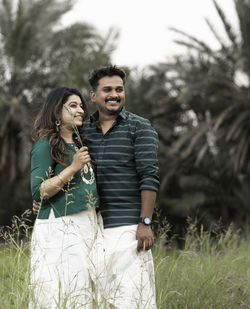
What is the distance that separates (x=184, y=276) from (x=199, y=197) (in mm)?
8444

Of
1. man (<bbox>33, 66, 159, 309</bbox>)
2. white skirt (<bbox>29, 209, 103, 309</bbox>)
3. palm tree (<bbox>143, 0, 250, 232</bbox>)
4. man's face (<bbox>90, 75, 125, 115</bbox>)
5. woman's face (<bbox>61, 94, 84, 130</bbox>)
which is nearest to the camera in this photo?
white skirt (<bbox>29, 209, 103, 309</bbox>)

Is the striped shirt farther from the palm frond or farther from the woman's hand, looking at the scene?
the palm frond

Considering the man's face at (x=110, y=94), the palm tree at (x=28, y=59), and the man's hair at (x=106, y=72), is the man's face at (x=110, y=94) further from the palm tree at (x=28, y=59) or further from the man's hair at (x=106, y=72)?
the palm tree at (x=28, y=59)

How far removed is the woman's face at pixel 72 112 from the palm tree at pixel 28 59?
9.47m

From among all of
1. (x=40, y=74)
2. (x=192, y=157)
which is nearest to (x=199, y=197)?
(x=192, y=157)

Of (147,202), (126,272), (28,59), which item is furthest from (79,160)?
(28,59)

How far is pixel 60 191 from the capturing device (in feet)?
11.2

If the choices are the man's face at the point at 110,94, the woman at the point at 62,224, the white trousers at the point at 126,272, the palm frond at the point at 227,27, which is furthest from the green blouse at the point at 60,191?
the palm frond at the point at 227,27

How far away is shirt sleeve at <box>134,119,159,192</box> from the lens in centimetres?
347

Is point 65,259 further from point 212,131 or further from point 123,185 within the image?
point 212,131

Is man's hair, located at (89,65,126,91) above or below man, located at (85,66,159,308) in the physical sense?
above

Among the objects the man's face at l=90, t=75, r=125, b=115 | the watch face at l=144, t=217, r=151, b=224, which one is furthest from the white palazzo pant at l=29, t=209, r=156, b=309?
the man's face at l=90, t=75, r=125, b=115

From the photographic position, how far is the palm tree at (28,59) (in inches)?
522

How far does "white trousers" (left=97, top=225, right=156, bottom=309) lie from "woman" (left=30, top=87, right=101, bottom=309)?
112 millimetres
